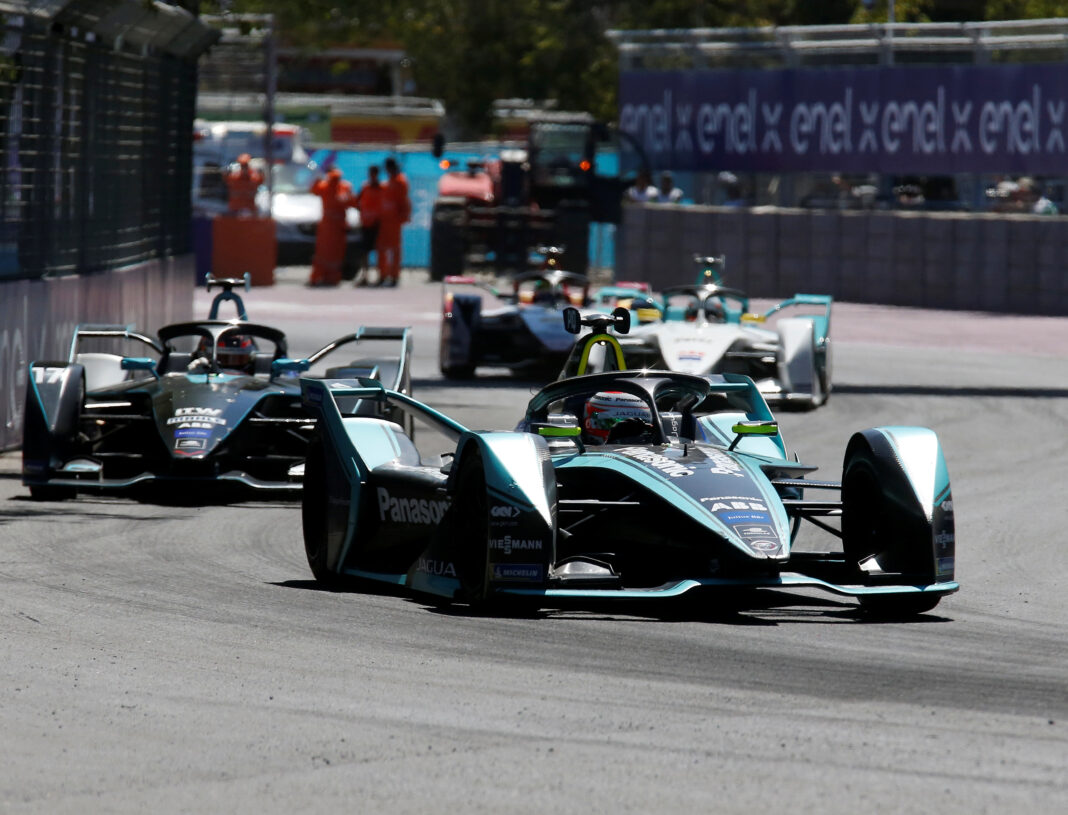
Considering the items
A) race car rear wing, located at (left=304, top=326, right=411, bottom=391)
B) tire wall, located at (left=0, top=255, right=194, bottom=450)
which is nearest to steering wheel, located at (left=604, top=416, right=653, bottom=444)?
race car rear wing, located at (left=304, top=326, right=411, bottom=391)

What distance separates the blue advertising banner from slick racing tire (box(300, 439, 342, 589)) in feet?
70.4

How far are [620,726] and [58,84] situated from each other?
35.9 feet

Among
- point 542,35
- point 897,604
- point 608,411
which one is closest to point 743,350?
point 608,411

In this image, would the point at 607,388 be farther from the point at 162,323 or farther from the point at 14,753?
the point at 162,323

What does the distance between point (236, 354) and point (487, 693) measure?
736 centimetres

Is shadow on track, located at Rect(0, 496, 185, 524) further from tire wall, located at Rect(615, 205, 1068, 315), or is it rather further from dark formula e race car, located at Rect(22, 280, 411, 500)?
tire wall, located at Rect(615, 205, 1068, 315)

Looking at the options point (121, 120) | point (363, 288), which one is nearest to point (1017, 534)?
point (121, 120)

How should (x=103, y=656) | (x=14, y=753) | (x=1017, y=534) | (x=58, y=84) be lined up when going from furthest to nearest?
(x=58, y=84) < (x=1017, y=534) < (x=103, y=656) < (x=14, y=753)

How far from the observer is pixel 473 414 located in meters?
17.0

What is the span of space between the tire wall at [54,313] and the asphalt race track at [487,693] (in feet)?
12.0

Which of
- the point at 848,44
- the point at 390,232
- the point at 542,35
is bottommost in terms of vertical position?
the point at 390,232

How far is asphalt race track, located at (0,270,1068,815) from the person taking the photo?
18.0 ft

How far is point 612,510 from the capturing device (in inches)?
336

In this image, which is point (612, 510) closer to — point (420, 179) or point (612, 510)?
point (612, 510)
